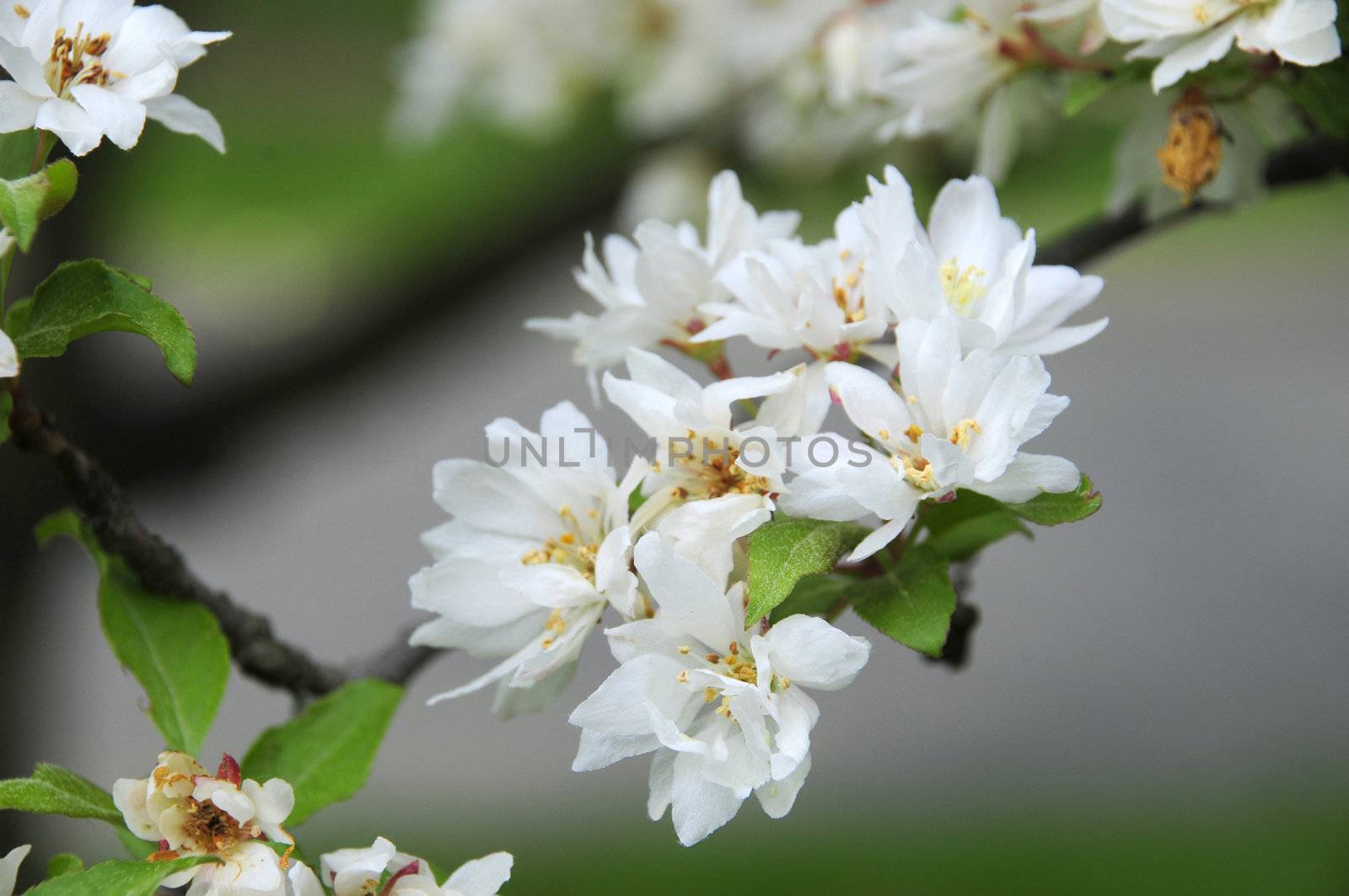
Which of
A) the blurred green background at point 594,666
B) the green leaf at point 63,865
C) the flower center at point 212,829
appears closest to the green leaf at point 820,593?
the flower center at point 212,829

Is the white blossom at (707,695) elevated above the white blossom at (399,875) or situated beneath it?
elevated above

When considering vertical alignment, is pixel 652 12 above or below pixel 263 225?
below

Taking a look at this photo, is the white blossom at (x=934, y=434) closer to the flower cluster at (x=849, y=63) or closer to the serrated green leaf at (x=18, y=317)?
the flower cluster at (x=849, y=63)

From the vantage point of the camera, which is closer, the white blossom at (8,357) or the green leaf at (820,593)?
the white blossom at (8,357)

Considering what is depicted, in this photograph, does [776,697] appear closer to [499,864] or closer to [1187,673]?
[499,864]

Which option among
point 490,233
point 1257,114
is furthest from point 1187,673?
point 1257,114

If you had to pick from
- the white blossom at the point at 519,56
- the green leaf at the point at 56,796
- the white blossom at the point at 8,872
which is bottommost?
the white blossom at the point at 8,872
